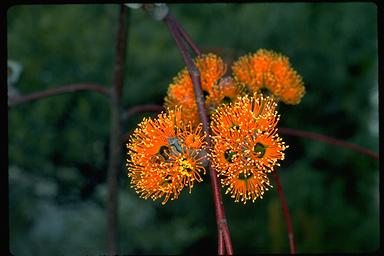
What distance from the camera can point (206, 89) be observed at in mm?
768

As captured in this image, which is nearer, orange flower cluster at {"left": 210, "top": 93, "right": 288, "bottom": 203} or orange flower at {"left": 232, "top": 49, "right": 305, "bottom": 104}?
orange flower cluster at {"left": 210, "top": 93, "right": 288, "bottom": 203}

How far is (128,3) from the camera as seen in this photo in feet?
2.94

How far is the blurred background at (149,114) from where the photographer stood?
1.88 meters

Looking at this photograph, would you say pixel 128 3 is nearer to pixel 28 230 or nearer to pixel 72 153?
pixel 72 153

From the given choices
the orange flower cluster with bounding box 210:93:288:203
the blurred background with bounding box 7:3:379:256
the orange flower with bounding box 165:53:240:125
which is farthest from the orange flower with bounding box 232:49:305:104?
the blurred background with bounding box 7:3:379:256

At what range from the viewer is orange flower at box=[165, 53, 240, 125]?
742mm

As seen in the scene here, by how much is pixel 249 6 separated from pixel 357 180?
0.78 meters

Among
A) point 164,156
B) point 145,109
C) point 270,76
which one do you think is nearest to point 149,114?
point 145,109

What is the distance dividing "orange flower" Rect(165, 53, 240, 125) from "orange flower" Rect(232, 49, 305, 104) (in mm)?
29

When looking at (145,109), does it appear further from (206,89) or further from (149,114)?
(149,114)

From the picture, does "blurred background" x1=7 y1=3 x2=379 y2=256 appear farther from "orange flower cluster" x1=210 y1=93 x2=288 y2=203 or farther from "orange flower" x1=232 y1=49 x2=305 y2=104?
"orange flower cluster" x1=210 y1=93 x2=288 y2=203

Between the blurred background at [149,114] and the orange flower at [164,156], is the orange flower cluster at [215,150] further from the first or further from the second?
the blurred background at [149,114]

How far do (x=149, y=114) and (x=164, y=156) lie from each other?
1.25m

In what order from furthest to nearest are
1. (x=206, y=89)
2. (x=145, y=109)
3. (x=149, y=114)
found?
(x=149, y=114) → (x=145, y=109) → (x=206, y=89)
